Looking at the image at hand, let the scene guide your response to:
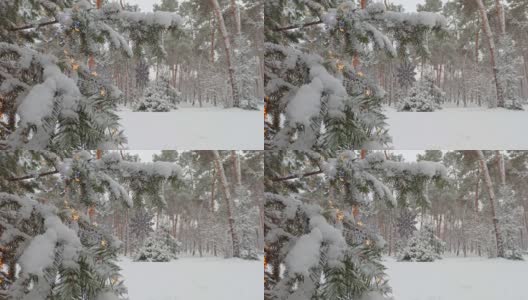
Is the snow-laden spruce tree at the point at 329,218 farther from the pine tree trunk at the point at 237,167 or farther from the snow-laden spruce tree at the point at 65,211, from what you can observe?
the snow-laden spruce tree at the point at 65,211

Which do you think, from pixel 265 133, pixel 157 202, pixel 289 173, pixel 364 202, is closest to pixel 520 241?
pixel 364 202

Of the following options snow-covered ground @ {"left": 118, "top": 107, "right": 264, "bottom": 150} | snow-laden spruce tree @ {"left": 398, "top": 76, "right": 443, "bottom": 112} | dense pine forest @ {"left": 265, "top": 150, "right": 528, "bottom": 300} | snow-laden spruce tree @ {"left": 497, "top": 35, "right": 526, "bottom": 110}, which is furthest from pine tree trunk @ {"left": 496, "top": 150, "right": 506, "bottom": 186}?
snow-covered ground @ {"left": 118, "top": 107, "right": 264, "bottom": 150}

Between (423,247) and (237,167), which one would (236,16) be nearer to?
(237,167)

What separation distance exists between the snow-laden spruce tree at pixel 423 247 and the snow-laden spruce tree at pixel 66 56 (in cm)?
151

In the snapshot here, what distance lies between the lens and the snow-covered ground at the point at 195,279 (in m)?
2.80

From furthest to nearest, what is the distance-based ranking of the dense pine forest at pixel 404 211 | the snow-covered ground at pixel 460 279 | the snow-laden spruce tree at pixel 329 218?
1. the snow-covered ground at pixel 460 279
2. the dense pine forest at pixel 404 211
3. the snow-laden spruce tree at pixel 329 218

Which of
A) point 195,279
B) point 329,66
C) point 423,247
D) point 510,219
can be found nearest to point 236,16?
point 329,66

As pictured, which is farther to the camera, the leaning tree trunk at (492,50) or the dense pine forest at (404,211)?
the leaning tree trunk at (492,50)

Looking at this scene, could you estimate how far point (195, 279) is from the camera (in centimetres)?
285

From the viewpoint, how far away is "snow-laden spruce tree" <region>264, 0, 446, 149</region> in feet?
8.42

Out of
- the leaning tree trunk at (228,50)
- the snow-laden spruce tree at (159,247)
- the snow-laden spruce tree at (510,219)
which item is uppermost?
the leaning tree trunk at (228,50)

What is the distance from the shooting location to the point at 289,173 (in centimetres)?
281

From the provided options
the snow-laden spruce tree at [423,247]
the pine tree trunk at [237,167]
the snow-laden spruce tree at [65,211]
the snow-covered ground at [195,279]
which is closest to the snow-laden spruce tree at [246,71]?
the pine tree trunk at [237,167]

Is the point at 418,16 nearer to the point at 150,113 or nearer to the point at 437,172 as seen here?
the point at 437,172
